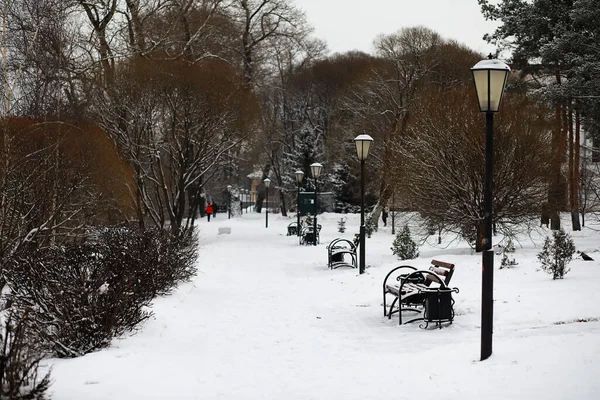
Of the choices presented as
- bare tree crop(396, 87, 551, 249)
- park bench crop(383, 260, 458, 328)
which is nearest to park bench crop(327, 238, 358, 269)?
bare tree crop(396, 87, 551, 249)

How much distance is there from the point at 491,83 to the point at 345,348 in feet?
12.5

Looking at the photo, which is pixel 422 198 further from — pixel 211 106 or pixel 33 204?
pixel 33 204

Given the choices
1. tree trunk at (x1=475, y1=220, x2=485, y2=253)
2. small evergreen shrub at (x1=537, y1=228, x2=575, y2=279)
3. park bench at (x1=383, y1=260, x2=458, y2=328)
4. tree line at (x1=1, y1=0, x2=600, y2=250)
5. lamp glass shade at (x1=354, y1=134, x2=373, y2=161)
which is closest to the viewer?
park bench at (x1=383, y1=260, x2=458, y2=328)

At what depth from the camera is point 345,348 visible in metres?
8.04

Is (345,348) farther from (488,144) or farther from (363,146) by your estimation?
(363,146)

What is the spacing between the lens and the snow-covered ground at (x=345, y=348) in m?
5.75

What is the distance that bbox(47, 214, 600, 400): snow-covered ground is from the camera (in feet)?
18.9

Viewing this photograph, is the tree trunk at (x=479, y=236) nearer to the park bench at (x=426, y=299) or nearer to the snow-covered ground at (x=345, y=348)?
the snow-covered ground at (x=345, y=348)

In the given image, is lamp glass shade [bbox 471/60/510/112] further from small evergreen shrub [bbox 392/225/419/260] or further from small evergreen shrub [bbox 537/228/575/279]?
small evergreen shrub [bbox 392/225/419/260]

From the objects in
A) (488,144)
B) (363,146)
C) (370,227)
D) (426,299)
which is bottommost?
(426,299)

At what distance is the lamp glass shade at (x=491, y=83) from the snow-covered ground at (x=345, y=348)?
8.90 ft

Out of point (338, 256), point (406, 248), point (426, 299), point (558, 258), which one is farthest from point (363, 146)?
point (426, 299)

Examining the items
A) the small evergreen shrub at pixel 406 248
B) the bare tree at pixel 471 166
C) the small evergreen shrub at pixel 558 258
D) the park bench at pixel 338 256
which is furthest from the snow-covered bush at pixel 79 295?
the bare tree at pixel 471 166

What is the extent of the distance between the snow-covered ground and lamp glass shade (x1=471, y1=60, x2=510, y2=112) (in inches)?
107
